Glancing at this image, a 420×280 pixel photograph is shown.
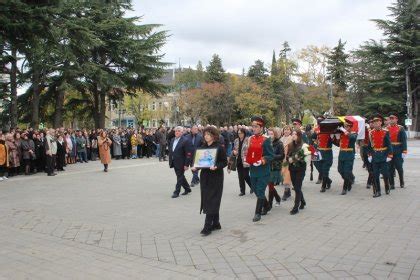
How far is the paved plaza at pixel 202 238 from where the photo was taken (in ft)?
16.6

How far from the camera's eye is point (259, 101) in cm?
5831

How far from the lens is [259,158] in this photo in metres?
7.60

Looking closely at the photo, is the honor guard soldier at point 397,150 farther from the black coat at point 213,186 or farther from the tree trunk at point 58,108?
the tree trunk at point 58,108

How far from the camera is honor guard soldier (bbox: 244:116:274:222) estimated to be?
299 inches

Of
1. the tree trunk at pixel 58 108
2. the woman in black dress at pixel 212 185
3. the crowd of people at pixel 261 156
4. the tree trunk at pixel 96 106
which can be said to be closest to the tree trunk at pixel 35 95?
the tree trunk at pixel 58 108

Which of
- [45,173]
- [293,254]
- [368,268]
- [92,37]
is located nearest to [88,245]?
[293,254]

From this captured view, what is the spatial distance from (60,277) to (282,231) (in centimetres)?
355

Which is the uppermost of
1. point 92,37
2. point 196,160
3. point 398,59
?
point 398,59

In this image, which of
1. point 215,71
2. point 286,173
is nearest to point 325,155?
point 286,173

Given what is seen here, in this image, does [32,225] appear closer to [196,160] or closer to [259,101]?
[196,160]

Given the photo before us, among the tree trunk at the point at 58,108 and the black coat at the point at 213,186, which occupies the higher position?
the tree trunk at the point at 58,108

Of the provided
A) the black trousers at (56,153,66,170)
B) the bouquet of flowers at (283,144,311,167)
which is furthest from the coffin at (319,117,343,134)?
the black trousers at (56,153,66,170)

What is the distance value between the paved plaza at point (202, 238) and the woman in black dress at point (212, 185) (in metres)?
0.29

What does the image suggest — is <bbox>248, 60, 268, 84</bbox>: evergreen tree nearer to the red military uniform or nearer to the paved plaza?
the paved plaza
